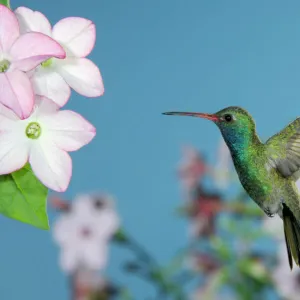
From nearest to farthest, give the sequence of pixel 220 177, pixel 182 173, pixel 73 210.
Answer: pixel 220 177 < pixel 182 173 < pixel 73 210

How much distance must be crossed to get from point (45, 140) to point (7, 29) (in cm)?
4

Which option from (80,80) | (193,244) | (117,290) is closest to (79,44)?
(80,80)

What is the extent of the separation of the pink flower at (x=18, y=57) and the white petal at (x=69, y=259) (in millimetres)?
1228

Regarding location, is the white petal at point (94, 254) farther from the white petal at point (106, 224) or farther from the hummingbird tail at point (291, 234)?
the hummingbird tail at point (291, 234)

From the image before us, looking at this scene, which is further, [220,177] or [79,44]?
[220,177]

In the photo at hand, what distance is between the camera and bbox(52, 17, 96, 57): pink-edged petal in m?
0.23

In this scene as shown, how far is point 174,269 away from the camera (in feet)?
3.84

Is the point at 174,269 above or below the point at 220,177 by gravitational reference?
below

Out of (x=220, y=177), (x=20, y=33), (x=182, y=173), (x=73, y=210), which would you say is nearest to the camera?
(x=20, y=33)

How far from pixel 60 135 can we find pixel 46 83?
20mm

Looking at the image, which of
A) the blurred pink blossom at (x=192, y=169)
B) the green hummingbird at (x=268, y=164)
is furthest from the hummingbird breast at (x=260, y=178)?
the blurred pink blossom at (x=192, y=169)

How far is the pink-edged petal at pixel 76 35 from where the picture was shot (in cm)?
23

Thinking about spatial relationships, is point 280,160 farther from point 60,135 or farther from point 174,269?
point 174,269

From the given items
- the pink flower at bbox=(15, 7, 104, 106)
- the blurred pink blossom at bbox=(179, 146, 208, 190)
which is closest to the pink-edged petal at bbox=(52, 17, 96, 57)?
the pink flower at bbox=(15, 7, 104, 106)
